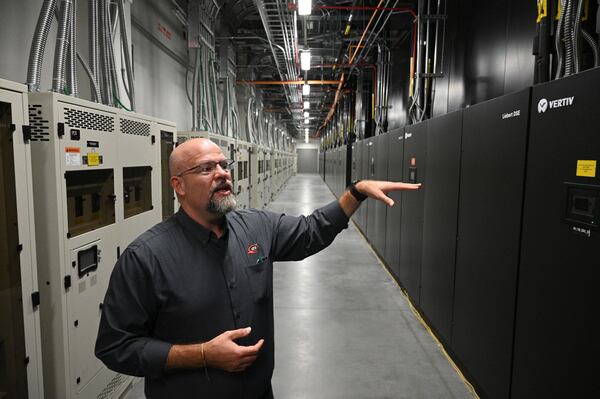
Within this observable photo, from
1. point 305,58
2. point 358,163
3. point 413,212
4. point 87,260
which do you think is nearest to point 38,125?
point 87,260

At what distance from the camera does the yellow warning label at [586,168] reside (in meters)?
1.41

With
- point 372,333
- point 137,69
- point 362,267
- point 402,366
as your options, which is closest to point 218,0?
point 137,69

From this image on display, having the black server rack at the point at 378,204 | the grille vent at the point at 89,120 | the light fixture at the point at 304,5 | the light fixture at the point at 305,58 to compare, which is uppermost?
the light fixture at the point at 305,58

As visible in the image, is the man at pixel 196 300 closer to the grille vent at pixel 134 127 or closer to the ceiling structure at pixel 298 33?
the grille vent at pixel 134 127

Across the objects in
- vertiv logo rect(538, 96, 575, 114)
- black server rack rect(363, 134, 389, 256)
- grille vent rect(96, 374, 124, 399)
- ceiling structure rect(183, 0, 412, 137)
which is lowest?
grille vent rect(96, 374, 124, 399)

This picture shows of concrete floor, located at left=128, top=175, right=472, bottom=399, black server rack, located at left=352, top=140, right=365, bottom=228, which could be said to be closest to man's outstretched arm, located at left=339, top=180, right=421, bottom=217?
concrete floor, located at left=128, top=175, right=472, bottom=399

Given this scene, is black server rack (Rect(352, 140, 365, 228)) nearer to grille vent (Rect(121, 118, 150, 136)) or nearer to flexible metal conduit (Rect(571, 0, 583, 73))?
grille vent (Rect(121, 118, 150, 136))

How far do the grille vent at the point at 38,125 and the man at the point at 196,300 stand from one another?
850 millimetres

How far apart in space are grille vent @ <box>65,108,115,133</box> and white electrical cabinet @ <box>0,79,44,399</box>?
10.5 inches

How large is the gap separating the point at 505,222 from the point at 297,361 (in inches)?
71.8

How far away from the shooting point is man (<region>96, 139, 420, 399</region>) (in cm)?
116

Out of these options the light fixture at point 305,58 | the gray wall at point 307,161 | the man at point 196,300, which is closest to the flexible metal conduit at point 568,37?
the man at point 196,300

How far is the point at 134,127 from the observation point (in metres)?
2.57

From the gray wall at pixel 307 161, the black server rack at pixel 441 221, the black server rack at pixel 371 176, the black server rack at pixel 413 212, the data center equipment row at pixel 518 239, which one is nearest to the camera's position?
the data center equipment row at pixel 518 239
